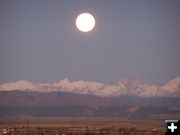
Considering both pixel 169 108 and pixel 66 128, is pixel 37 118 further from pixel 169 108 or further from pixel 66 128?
pixel 169 108

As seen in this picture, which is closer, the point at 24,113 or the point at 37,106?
the point at 24,113

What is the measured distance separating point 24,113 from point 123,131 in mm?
6206

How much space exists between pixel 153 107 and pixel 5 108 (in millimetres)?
8956

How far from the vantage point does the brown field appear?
29.7 metres

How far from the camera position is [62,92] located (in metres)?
29.0

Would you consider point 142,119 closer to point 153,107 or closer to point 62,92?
point 153,107

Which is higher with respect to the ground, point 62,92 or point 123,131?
point 62,92

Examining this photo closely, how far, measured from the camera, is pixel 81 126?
30.7m

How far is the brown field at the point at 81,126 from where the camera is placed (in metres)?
29.7

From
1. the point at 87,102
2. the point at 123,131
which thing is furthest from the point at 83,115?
the point at 123,131

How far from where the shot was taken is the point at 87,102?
101 ft

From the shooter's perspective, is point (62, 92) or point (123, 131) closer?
point (62, 92)

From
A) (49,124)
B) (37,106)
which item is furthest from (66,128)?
(37,106)

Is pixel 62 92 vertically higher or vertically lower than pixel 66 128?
higher
